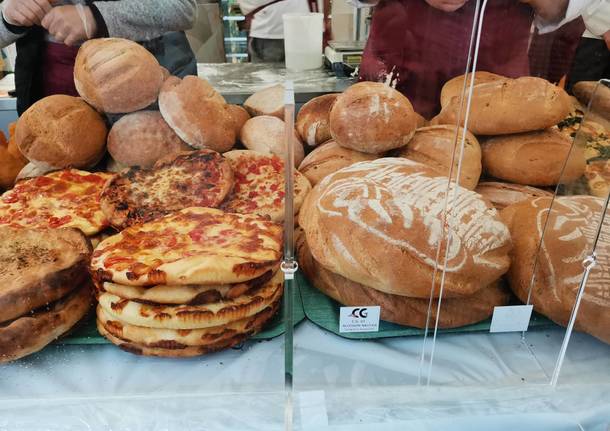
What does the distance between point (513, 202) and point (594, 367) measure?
0.45 meters

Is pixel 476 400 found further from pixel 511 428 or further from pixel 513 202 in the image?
pixel 513 202

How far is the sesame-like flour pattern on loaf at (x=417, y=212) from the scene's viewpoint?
1.11 meters

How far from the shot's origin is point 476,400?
116 centimetres

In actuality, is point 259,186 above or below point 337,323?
above

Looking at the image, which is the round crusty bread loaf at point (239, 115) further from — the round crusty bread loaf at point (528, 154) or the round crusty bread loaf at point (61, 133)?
the round crusty bread loaf at point (528, 154)

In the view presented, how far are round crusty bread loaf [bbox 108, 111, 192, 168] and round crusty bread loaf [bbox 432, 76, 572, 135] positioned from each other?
641 mm

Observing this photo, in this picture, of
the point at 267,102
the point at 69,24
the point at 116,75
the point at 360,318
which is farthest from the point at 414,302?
the point at 69,24

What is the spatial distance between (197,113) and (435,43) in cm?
56

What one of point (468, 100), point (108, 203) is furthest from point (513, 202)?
point (108, 203)

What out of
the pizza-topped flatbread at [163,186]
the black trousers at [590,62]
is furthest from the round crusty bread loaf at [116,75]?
the black trousers at [590,62]

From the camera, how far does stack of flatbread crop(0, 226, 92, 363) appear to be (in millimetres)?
1038

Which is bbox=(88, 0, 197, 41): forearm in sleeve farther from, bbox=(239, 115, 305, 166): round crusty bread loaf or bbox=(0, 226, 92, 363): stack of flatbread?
bbox=(0, 226, 92, 363): stack of flatbread

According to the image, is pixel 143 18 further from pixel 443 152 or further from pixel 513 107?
pixel 513 107

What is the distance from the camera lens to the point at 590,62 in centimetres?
112
